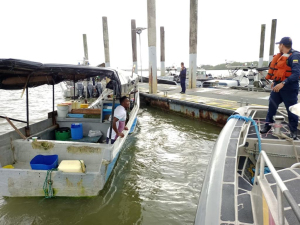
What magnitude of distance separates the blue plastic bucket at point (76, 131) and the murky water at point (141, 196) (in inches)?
51.1

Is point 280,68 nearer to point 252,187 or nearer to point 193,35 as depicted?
point 252,187

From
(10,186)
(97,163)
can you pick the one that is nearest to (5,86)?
(10,186)

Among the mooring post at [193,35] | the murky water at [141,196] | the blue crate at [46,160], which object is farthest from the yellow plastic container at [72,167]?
the mooring post at [193,35]

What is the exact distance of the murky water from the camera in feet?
10.8

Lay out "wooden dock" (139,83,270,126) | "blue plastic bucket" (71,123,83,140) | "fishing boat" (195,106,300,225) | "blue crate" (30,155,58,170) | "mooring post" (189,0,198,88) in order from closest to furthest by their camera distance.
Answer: "fishing boat" (195,106,300,225), "blue crate" (30,155,58,170), "blue plastic bucket" (71,123,83,140), "wooden dock" (139,83,270,126), "mooring post" (189,0,198,88)

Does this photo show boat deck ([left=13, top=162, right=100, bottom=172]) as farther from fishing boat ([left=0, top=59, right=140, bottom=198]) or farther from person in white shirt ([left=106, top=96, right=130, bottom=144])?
person in white shirt ([left=106, top=96, right=130, bottom=144])

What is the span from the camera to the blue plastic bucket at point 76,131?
5457 mm

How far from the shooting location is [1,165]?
3.74 m

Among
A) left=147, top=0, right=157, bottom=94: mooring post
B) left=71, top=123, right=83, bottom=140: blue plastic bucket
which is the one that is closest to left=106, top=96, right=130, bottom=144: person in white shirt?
left=71, top=123, right=83, bottom=140: blue plastic bucket

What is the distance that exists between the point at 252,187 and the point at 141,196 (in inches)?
89.3

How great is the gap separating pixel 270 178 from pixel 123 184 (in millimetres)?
3190

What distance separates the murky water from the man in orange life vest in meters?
2.22

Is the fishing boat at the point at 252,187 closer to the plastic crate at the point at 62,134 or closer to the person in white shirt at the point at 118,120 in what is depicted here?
the person in white shirt at the point at 118,120

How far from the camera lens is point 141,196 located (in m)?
3.92
